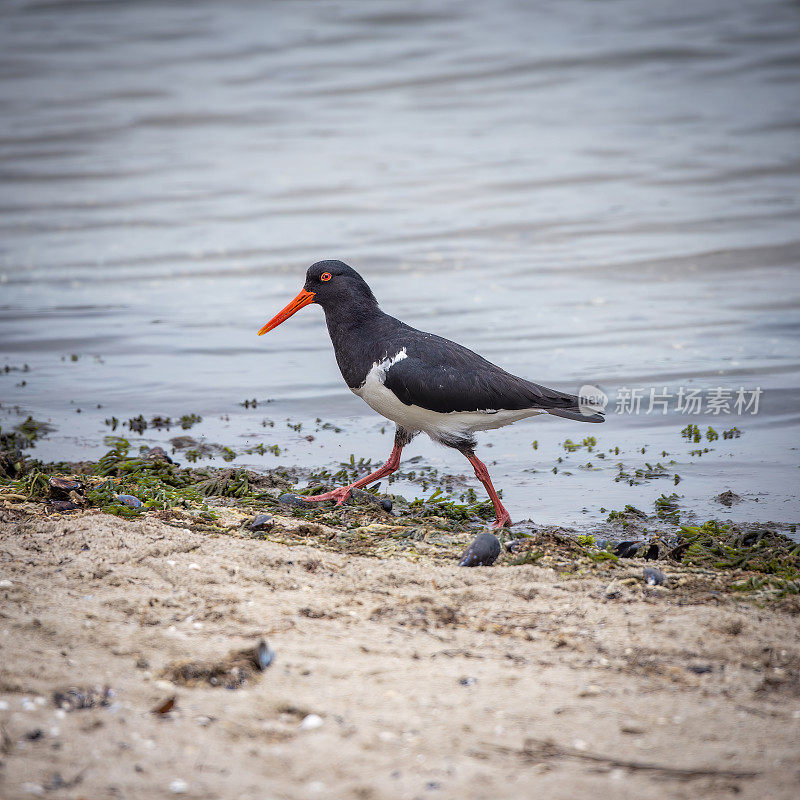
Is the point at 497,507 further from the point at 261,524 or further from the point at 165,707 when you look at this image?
the point at 165,707

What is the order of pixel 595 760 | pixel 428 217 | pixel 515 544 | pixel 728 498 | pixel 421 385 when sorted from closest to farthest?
pixel 595 760 → pixel 515 544 → pixel 421 385 → pixel 728 498 → pixel 428 217

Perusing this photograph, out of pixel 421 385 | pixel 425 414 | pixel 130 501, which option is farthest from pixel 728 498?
pixel 130 501

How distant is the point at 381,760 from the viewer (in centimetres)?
281

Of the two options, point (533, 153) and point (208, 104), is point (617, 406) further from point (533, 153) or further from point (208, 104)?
point (208, 104)

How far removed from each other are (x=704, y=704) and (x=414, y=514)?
265cm

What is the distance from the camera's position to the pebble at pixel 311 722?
2.96 meters

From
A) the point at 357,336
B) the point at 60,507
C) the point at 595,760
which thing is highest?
the point at 357,336

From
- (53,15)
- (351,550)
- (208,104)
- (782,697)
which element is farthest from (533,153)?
(53,15)

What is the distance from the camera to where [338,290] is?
600cm

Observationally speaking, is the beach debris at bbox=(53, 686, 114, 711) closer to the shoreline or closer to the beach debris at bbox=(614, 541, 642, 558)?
the shoreline

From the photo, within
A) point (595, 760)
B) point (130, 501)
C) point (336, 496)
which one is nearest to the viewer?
point (595, 760)

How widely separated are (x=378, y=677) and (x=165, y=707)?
73cm

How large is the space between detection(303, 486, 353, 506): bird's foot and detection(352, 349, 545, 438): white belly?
537mm

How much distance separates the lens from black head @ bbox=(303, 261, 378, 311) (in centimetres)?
596
